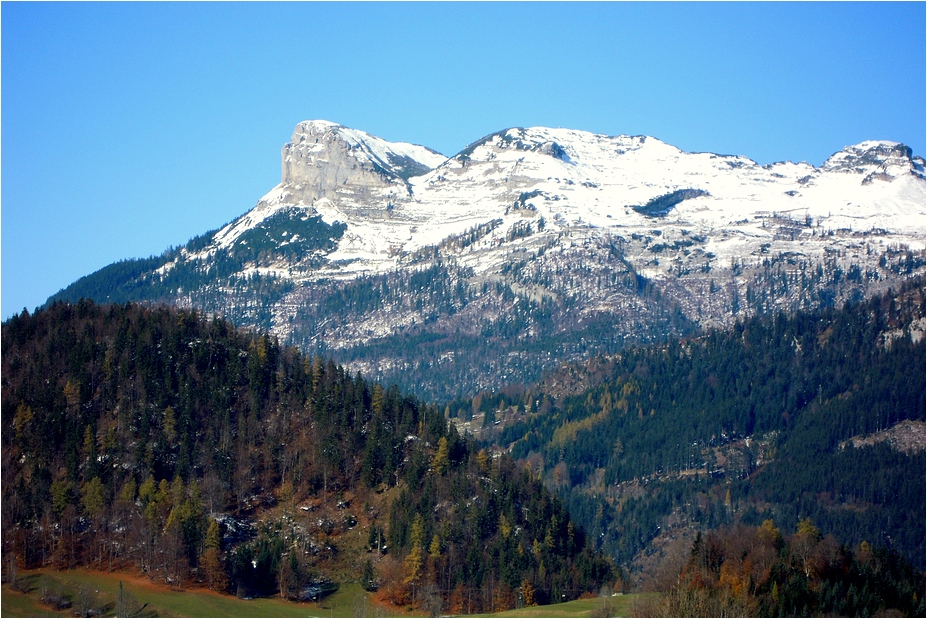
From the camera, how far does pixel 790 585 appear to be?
162 metres

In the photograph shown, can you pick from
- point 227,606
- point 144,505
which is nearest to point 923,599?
point 227,606

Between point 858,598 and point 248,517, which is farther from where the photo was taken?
point 248,517

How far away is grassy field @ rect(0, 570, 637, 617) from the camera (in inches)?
6304

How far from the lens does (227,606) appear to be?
16675 cm

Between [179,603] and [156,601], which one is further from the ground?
[156,601]

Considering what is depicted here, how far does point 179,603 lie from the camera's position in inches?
6506

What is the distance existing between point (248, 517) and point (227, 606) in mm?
28238

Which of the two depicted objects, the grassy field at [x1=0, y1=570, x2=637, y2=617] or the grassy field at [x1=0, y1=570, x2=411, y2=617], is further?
the grassy field at [x1=0, y1=570, x2=411, y2=617]

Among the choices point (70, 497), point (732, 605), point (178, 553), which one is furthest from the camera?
point (70, 497)

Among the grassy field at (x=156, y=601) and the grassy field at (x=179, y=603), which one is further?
the grassy field at (x=156, y=601)

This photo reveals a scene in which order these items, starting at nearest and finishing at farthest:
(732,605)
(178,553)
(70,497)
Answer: (732,605) → (178,553) → (70,497)

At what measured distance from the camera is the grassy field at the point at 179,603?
16012cm

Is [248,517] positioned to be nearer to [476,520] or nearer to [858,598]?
[476,520]

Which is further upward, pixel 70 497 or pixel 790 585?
pixel 70 497
